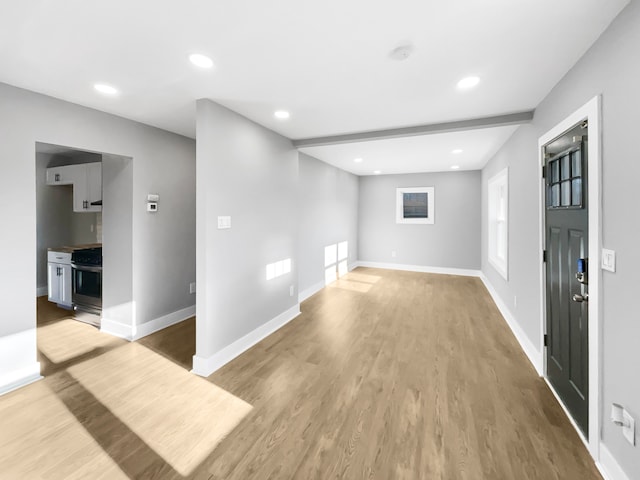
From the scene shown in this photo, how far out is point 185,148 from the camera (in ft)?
13.0

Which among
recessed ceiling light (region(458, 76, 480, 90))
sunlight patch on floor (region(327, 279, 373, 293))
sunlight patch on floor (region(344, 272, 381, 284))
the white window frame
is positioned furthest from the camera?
the white window frame

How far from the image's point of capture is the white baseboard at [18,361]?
2.36 m

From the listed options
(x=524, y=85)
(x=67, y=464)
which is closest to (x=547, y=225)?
(x=524, y=85)

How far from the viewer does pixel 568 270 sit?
2111 millimetres

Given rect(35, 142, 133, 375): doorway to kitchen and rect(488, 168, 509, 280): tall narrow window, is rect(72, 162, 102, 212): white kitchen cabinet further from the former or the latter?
rect(488, 168, 509, 280): tall narrow window

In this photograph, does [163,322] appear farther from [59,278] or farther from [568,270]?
[568,270]

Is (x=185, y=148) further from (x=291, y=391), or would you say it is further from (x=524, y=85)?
(x=524, y=85)

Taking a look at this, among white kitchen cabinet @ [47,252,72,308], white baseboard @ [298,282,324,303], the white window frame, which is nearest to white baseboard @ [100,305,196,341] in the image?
white kitchen cabinet @ [47,252,72,308]

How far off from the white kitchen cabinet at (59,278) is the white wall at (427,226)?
19.4ft

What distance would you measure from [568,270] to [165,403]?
123 inches

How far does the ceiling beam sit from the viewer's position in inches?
119

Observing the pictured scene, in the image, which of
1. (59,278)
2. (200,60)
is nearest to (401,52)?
(200,60)

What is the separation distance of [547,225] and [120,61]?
3500 mm

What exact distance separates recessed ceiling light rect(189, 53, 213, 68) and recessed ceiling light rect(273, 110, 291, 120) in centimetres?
97
